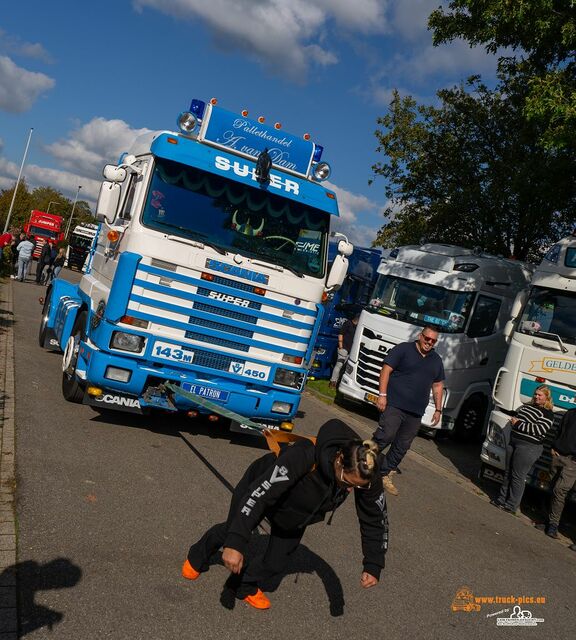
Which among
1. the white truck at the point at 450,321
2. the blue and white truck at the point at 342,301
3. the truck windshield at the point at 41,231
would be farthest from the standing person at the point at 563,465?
the truck windshield at the point at 41,231

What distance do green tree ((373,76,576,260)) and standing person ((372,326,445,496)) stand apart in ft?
31.3

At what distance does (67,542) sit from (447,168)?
57.4 feet

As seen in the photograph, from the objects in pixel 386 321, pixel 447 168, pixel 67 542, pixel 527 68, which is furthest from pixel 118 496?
pixel 447 168

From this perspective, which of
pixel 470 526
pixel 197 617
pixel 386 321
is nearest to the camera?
pixel 197 617

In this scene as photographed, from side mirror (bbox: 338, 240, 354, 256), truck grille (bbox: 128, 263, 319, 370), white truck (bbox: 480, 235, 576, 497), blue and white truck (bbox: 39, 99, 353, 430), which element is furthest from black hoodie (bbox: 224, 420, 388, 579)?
white truck (bbox: 480, 235, 576, 497)

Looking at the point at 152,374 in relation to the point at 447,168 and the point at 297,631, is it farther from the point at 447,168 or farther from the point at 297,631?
the point at 447,168

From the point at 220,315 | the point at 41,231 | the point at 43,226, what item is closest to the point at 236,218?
the point at 220,315

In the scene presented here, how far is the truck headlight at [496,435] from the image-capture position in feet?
29.9

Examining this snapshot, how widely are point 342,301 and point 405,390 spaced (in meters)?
8.71

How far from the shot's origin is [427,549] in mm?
6422

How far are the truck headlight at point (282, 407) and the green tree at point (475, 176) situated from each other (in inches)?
410

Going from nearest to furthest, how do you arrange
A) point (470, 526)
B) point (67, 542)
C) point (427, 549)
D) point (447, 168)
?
point (67, 542) < point (427, 549) < point (470, 526) < point (447, 168)

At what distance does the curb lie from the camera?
366 centimetres

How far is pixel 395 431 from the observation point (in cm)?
768
